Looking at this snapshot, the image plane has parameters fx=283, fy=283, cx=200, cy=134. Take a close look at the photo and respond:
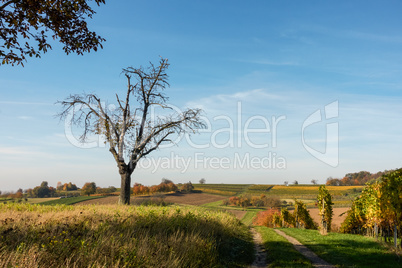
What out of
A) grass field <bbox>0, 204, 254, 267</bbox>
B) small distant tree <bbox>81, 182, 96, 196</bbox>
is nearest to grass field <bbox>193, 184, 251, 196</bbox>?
small distant tree <bbox>81, 182, 96, 196</bbox>

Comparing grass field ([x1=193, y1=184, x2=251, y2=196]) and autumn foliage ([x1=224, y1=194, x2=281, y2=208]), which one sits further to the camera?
grass field ([x1=193, y1=184, x2=251, y2=196])

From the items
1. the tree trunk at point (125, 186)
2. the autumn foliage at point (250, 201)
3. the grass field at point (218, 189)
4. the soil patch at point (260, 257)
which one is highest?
the tree trunk at point (125, 186)

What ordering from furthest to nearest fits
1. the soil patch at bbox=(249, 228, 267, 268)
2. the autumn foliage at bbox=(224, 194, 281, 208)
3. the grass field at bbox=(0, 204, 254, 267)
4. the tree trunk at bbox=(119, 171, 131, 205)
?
the autumn foliage at bbox=(224, 194, 281, 208) → the tree trunk at bbox=(119, 171, 131, 205) → the soil patch at bbox=(249, 228, 267, 268) → the grass field at bbox=(0, 204, 254, 267)

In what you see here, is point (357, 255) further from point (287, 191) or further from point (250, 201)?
point (287, 191)

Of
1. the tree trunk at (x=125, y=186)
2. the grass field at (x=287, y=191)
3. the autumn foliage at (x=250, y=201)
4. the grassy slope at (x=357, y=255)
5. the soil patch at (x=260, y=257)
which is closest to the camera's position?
the grassy slope at (x=357, y=255)

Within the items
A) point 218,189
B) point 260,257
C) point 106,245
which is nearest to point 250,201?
point 218,189

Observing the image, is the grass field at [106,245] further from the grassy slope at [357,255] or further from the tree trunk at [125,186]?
the tree trunk at [125,186]

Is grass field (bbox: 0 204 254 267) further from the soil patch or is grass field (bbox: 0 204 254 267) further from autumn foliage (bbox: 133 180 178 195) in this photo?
autumn foliage (bbox: 133 180 178 195)

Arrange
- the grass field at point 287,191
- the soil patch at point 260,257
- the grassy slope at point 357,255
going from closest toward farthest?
the grassy slope at point 357,255 → the soil patch at point 260,257 → the grass field at point 287,191

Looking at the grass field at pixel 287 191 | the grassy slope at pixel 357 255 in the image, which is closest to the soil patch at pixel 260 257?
the grassy slope at pixel 357 255

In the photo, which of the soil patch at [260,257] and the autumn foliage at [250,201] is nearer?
the soil patch at [260,257]

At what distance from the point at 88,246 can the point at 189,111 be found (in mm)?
18712

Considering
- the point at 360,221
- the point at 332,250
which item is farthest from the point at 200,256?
the point at 360,221

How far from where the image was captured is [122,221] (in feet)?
34.2
